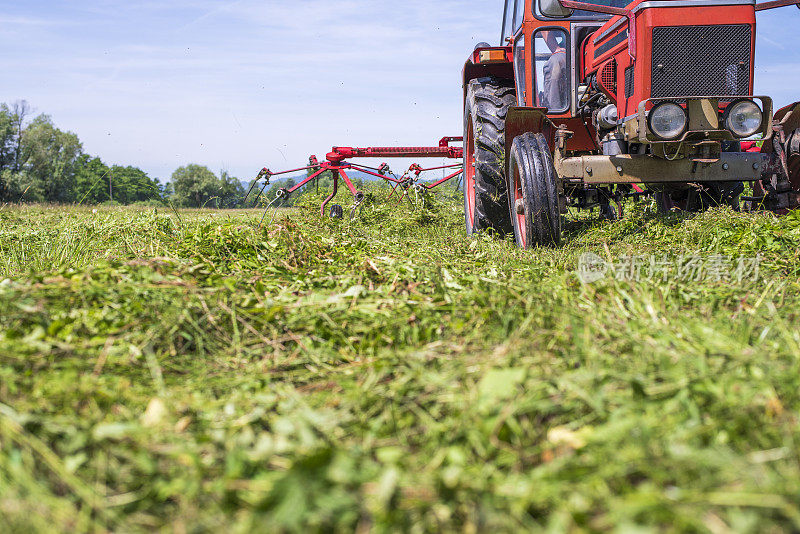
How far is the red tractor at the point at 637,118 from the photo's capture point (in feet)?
12.6

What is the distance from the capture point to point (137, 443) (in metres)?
1.45

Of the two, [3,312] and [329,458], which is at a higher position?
[3,312]

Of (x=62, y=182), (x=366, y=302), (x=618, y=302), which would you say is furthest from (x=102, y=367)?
(x=62, y=182)

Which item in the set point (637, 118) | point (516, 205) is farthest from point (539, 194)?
point (637, 118)

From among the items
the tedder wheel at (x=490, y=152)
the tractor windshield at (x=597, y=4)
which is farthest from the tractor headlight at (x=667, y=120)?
the tractor windshield at (x=597, y=4)

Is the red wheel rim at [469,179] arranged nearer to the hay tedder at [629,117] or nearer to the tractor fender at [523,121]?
the hay tedder at [629,117]

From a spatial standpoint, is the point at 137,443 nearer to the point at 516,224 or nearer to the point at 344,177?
the point at 516,224

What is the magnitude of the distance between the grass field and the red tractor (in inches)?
47.3

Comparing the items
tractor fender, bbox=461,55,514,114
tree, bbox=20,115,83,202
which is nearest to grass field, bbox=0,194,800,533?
tractor fender, bbox=461,55,514,114

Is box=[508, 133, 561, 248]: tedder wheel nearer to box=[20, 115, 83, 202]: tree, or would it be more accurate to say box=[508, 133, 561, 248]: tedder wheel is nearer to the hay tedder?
the hay tedder

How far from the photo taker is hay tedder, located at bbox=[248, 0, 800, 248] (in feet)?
12.6

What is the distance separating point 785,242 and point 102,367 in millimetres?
3664

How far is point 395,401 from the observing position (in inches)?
66.0

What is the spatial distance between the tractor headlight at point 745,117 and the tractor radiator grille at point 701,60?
0.28 m
